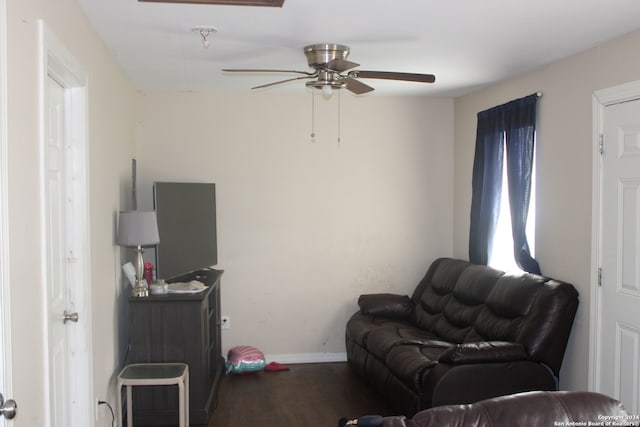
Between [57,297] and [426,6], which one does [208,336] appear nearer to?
[57,297]

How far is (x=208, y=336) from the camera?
4.30m

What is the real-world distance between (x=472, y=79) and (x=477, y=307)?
5.93 ft

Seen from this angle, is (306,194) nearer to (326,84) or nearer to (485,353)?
(326,84)

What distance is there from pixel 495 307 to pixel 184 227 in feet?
7.84

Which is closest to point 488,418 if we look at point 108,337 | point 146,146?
point 108,337

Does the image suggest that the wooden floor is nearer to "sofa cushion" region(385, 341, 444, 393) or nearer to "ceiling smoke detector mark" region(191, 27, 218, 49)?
"sofa cushion" region(385, 341, 444, 393)

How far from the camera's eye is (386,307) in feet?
17.2

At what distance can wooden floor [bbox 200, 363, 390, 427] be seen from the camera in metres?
4.09

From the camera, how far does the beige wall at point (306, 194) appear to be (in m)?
5.33

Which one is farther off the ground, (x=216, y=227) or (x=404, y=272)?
(x=216, y=227)

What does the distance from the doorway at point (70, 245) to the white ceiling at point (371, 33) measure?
0.49 metres

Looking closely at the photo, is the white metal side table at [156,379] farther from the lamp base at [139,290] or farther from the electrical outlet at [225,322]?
the electrical outlet at [225,322]

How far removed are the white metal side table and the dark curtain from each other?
8.35 feet

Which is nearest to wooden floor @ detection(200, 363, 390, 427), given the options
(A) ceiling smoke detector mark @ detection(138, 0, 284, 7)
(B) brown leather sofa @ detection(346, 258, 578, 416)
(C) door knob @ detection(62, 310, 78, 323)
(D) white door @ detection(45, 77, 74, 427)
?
(B) brown leather sofa @ detection(346, 258, 578, 416)
